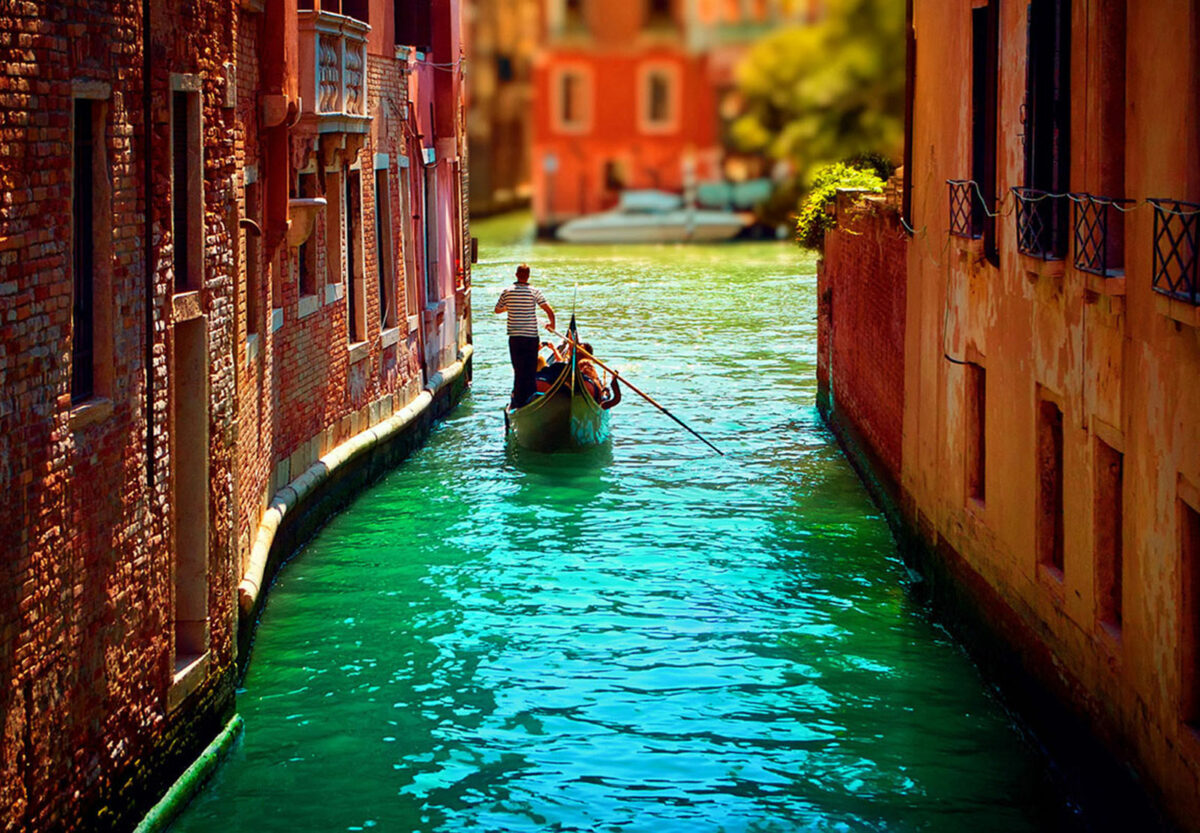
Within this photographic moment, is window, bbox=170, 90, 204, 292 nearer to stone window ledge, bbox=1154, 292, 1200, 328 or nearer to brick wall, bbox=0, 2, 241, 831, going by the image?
brick wall, bbox=0, 2, 241, 831

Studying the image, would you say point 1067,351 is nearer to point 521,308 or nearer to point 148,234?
point 148,234

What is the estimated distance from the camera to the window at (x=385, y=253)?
56.2ft

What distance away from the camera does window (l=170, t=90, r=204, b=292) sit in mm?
8336

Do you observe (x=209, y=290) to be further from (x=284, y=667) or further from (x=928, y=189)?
(x=928, y=189)

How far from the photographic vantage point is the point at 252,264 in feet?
38.7

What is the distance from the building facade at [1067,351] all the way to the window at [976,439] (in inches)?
0.4

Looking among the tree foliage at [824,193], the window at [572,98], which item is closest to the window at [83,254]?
the tree foliage at [824,193]

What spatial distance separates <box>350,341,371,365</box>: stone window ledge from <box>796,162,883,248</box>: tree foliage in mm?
5229

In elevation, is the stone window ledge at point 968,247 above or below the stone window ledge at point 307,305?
above

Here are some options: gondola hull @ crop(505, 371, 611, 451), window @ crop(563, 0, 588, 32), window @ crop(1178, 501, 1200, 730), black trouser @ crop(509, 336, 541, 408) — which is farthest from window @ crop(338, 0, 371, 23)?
window @ crop(563, 0, 588, 32)

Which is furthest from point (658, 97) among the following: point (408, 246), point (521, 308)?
point (521, 308)

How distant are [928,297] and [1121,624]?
16.5 feet

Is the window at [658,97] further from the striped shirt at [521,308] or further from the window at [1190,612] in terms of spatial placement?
the window at [1190,612]

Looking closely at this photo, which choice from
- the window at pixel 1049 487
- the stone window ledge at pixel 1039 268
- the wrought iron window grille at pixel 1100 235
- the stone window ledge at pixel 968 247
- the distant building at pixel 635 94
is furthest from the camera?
the distant building at pixel 635 94
